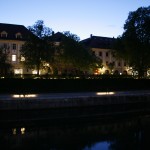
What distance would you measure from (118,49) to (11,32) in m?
27.7

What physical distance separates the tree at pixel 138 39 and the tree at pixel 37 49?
14432mm

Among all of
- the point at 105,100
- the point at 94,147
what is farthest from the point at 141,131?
the point at 105,100

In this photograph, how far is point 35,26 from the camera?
52656 millimetres

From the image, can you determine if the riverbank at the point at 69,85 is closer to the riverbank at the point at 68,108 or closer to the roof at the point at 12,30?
the riverbank at the point at 68,108

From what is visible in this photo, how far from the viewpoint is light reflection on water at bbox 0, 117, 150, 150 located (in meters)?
23.0

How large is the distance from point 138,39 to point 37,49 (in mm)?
17898

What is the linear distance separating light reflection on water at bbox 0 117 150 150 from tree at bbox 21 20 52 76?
922 inches

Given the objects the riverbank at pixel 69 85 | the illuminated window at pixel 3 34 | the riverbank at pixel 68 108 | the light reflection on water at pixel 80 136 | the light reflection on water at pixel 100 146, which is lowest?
the light reflection on water at pixel 100 146

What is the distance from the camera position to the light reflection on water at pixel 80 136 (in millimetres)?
22984

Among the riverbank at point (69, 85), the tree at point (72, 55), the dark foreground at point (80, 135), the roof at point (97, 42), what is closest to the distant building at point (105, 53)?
the roof at point (97, 42)

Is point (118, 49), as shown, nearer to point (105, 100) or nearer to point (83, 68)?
point (83, 68)

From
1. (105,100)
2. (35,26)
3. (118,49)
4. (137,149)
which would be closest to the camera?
(137,149)

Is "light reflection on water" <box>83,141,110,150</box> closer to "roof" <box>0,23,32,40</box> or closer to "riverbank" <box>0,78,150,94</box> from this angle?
"riverbank" <box>0,78,150,94</box>

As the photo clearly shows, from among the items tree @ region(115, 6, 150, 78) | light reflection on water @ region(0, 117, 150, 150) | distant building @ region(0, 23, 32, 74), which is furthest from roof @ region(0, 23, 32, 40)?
light reflection on water @ region(0, 117, 150, 150)
